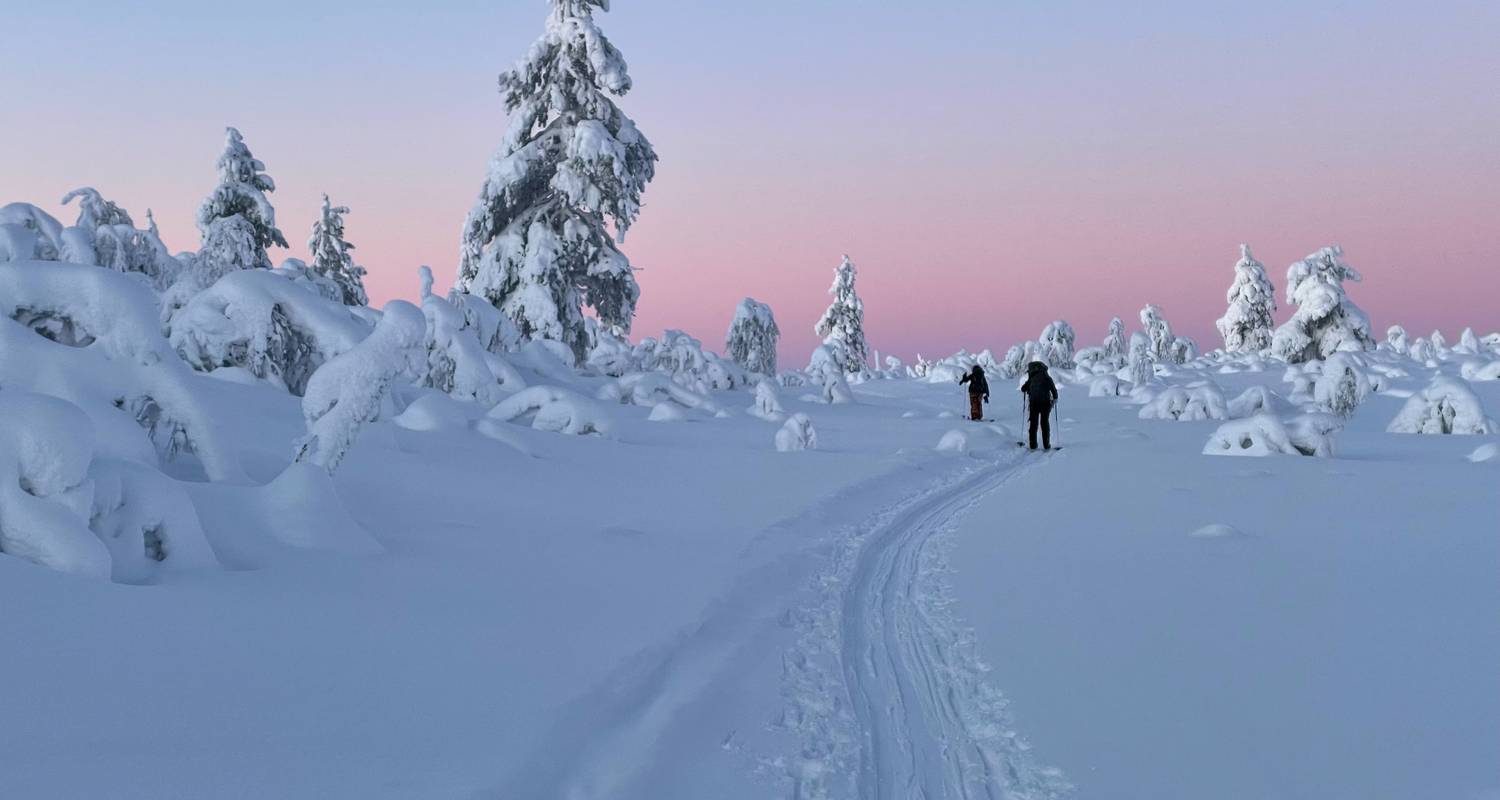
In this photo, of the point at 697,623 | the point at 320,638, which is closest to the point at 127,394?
the point at 320,638

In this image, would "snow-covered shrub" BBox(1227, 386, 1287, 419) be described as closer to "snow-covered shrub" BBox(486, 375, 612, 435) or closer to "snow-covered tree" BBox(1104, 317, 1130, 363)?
"snow-covered shrub" BBox(486, 375, 612, 435)

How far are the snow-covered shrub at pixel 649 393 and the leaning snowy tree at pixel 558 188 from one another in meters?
3.30

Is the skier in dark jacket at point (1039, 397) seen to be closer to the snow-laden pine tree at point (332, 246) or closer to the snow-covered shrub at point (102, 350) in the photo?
the snow-covered shrub at point (102, 350)

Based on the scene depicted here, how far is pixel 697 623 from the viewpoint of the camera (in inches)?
218

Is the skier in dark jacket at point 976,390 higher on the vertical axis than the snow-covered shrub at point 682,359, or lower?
lower

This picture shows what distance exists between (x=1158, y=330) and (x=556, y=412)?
58872mm

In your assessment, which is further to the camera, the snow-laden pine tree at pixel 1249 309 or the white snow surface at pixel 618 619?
the snow-laden pine tree at pixel 1249 309

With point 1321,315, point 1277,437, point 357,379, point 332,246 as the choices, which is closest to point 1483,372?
point 1321,315

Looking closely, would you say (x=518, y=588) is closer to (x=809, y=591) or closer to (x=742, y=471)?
(x=809, y=591)

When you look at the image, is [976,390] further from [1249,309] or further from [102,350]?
[1249,309]

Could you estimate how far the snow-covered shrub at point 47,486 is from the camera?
388 cm

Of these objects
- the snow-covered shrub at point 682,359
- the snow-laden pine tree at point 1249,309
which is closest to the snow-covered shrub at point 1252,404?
the snow-covered shrub at point 682,359

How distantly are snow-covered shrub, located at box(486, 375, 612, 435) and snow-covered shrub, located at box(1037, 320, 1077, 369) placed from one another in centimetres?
4676

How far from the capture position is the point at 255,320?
8.18m
